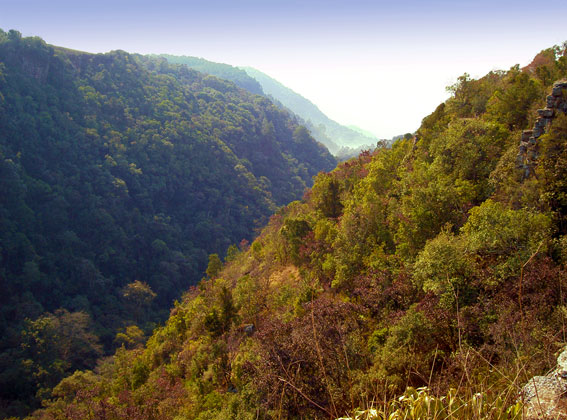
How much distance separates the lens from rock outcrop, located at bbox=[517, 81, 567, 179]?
1576 cm

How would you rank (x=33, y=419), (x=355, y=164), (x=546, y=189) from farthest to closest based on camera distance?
(x=355, y=164)
(x=33, y=419)
(x=546, y=189)

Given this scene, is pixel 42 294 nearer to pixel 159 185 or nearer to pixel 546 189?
pixel 159 185

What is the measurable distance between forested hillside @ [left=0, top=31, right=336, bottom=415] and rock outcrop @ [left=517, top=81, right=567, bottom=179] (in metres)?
45.2

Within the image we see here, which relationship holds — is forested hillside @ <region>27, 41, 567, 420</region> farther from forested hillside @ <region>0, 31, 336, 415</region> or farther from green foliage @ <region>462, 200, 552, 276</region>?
forested hillside @ <region>0, 31, 336, 415</region>

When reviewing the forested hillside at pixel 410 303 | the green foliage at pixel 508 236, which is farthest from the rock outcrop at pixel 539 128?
the green foliage at pixel 508 236

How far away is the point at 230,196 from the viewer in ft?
352

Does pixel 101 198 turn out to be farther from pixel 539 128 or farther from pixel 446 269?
pixel 539 128

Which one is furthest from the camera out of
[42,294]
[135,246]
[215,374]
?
[135,246]

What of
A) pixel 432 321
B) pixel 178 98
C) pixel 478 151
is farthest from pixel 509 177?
pixel 178 98

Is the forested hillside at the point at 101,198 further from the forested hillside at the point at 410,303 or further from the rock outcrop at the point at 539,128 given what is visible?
the rock outcrop at the point at 539,128

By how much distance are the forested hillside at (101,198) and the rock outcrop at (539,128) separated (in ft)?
148

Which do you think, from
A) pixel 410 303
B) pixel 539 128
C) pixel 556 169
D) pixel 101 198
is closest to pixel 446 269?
pixel 410 303

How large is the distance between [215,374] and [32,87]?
110m

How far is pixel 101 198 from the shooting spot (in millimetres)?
84000
